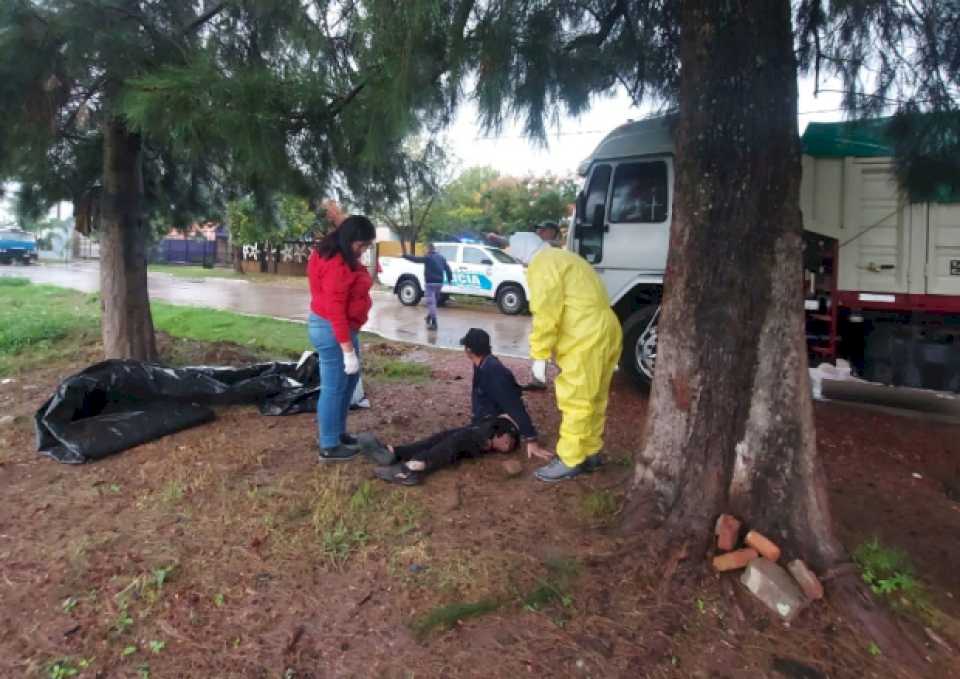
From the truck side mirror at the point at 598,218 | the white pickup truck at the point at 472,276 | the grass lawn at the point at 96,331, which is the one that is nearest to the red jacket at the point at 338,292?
the grass lawn at the point at 96,331

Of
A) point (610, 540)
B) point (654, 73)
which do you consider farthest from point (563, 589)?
point (654, 73)

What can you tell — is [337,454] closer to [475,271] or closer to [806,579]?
[806,579]

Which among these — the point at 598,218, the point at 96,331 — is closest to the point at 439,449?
the point at 598,218

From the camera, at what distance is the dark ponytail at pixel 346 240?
158 inches

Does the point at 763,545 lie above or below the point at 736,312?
below

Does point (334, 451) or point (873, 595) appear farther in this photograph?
point (334, 451)

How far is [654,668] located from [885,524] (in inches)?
81.5

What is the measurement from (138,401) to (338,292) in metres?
1.92

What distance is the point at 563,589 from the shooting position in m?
2.88

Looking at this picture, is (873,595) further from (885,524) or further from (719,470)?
(885,524)

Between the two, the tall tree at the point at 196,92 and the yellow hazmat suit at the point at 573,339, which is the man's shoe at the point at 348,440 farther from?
the tall tree at the point at 196,92

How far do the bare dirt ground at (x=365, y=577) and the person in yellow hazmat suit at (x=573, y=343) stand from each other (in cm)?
22

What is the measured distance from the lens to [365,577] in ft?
9.83

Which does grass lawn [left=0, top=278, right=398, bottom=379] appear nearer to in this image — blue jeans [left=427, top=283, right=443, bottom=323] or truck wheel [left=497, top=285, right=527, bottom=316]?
blue jeans [left=427, top=283, right=443, bottom=323]
